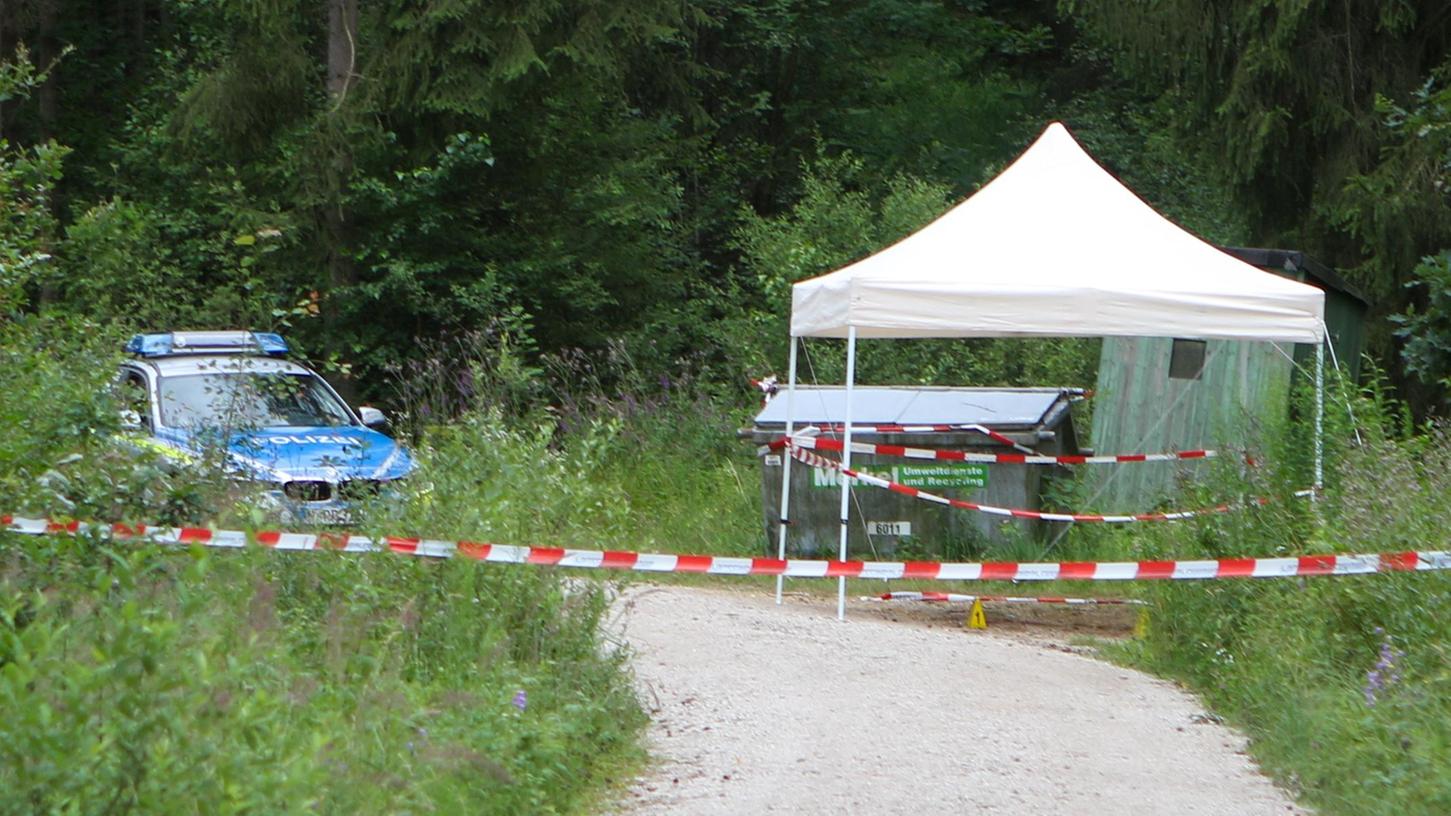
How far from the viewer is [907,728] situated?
7.73 metres

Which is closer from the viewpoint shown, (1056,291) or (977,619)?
(1056,291)

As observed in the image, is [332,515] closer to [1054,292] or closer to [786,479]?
[786,479]

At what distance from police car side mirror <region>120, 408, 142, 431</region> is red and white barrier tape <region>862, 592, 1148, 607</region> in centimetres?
525

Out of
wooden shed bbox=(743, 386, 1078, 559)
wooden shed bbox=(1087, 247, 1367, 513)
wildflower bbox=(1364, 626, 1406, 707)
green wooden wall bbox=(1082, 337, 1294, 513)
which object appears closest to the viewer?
wildflower bbox=(1364, 626, 1406, 707)

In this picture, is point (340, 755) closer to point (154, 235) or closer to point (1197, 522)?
point (1197, 522)

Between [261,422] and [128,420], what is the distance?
283 centimetres

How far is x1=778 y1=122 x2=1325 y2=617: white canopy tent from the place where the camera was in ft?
34.8

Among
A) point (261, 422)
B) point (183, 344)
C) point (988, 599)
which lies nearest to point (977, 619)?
point (988, 599)

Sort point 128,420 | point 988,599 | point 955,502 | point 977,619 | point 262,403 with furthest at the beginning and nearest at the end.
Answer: point 262,403
point 955,502
point 988,599
point 977,619
point 128,420

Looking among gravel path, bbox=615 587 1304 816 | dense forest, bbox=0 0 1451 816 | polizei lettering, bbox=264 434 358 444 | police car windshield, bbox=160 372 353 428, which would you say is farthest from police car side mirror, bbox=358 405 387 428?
gravel path, bbox=615 587 1304 816

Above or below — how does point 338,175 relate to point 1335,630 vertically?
above

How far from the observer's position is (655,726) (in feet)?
25.5

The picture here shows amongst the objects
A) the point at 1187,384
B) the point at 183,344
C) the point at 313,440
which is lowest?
the point at 313,440

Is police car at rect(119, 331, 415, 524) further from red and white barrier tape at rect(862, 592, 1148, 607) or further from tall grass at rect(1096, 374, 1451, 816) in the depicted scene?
tall grass at rect(1096, 374, 1451, 816)
